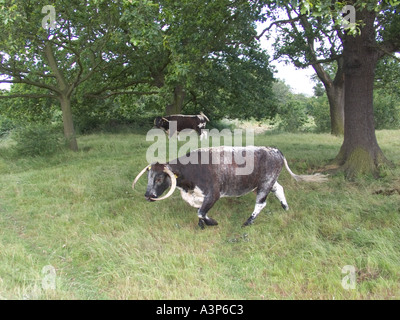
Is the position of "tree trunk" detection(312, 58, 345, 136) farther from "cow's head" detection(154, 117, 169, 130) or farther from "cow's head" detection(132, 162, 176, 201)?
"cow's head" detection(132, 162, 176, 201)

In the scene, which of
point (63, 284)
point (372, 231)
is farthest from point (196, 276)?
point (372, 231)

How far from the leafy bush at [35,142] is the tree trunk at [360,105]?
10503 millimetres

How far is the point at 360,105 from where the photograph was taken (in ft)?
30.5

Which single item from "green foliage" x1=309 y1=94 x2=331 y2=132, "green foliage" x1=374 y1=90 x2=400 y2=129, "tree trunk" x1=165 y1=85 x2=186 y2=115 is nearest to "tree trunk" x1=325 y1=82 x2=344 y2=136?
"green foliage" x1=309 y1=94 x2=331 y2=132

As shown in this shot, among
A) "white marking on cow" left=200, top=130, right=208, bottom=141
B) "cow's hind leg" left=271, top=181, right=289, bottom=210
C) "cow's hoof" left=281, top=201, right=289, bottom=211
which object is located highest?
"white marking on cow" left=200, top=130, right=208, bottom=141

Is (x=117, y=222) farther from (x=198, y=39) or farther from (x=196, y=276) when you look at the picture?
(x=198, y=39)

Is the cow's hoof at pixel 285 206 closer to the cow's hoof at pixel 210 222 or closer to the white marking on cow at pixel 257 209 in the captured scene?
the white marking on cow at pixel 257 209

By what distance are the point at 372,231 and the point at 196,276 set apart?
295cm

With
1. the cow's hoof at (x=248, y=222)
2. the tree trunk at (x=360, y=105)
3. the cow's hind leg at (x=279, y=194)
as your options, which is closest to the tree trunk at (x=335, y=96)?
the tree trunk at (x=360, y=105)

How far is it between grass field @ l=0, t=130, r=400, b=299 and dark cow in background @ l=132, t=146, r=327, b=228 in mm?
527

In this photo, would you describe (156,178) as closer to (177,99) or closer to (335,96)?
(177,99)

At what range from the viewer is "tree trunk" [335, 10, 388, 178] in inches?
353

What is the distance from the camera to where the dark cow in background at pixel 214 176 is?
572 cm
